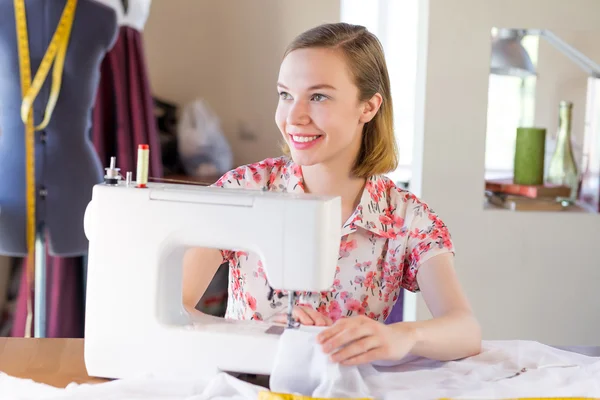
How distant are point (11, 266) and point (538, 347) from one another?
7.55ft

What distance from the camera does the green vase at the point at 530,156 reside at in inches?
120

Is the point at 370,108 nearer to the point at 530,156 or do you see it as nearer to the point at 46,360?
the point at 46,360

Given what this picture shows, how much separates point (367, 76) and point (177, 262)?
0.60 m

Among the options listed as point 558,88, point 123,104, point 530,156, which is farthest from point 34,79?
point 558,88

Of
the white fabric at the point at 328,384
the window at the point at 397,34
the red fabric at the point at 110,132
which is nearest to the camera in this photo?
the white fabric at the point at 328,384

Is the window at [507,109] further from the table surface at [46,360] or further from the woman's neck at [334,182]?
the table surface at [46,360]

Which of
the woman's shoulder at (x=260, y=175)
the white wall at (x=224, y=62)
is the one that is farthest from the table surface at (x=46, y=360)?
the white wall at (x=224, y=62)

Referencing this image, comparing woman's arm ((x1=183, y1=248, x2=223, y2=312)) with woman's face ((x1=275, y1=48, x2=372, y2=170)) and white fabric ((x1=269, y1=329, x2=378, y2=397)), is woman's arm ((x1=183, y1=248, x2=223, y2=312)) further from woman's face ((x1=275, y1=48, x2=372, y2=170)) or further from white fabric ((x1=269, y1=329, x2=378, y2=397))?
white fabric ((x1=269, y1=329, x2=378, y2=397))

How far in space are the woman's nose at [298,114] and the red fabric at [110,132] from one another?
147cm

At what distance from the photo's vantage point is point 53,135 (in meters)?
2.60

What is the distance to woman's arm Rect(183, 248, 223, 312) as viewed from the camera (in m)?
1.72

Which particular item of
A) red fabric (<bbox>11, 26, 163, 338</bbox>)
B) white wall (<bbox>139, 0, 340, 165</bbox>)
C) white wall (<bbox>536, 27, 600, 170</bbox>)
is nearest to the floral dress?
red fabric (<bbox>11, 26, 163, 338</bbox>)

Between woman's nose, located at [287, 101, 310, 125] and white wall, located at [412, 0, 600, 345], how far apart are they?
1.47 m

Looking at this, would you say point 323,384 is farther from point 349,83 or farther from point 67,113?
point 67,113
